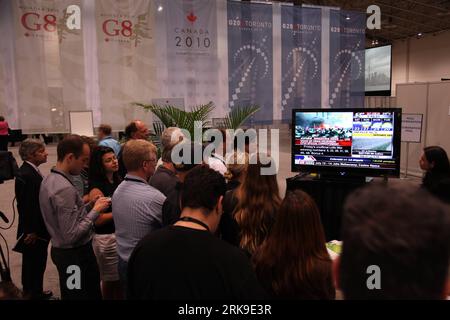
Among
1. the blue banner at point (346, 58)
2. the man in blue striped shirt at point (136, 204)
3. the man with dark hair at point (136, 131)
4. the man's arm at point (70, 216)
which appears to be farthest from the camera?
the blue banner at point (346, 58)

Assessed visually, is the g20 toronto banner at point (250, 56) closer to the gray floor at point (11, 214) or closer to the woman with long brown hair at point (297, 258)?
the gray floor at point (11, 214)

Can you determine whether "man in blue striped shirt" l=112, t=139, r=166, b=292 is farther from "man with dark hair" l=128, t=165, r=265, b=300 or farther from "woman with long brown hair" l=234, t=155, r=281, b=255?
"man with dark hair" l=128, t=165, r=265, b=300

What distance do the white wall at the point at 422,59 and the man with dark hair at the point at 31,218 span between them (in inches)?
682

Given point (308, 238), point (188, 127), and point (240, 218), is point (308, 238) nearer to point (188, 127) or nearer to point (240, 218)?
point (240, 218)

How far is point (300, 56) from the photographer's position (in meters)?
7.30

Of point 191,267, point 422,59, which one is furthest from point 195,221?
point 422,59

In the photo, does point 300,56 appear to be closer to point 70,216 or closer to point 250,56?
point 250,56

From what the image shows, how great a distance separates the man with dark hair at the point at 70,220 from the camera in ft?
7.91

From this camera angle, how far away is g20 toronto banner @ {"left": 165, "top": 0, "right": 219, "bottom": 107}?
637 cm

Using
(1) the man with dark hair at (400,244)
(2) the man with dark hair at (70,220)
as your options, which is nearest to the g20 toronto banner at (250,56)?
(2) the man with dark hair at (70,220)

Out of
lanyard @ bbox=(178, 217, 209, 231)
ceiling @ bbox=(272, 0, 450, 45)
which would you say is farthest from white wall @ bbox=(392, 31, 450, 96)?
lanyard @ bbox=(178, 217, 209, 231)

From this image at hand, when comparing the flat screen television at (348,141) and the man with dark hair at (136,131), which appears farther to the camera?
the man with dark hair at (136,131)

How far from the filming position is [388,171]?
3.78 m
